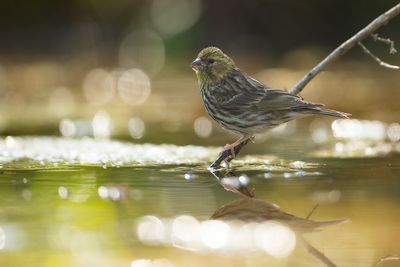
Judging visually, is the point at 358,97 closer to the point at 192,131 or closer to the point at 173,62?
the point at 192,131

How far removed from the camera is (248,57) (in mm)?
13773

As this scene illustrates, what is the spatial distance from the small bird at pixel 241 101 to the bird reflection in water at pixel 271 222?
4.13 feet

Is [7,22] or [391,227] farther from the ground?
[7,22]

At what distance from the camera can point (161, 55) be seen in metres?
14.6

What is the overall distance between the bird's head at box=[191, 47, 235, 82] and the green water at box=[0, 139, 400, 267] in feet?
1.98

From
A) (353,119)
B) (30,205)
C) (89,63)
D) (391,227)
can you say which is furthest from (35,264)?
(89,63)

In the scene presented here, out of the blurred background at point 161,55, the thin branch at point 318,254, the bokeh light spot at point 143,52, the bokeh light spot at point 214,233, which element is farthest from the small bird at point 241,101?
the bokeh light spot at point 143,52

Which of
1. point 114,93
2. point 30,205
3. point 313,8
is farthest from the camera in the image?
point 313,8

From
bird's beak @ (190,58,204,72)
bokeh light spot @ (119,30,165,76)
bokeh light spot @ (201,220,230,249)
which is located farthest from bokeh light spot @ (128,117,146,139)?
bokeh light spot @ (119,30,165,76)

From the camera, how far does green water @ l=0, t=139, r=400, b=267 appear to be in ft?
12.4

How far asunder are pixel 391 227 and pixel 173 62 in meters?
9.90

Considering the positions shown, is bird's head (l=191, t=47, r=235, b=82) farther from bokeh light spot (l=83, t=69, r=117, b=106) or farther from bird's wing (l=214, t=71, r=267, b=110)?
bokeh light spot (l=83, t=69, r=117, b=106)

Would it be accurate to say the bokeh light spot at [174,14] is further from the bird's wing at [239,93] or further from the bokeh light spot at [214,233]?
the bokeh light spot at [214,233]

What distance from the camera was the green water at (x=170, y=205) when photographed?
3785 millimetres
